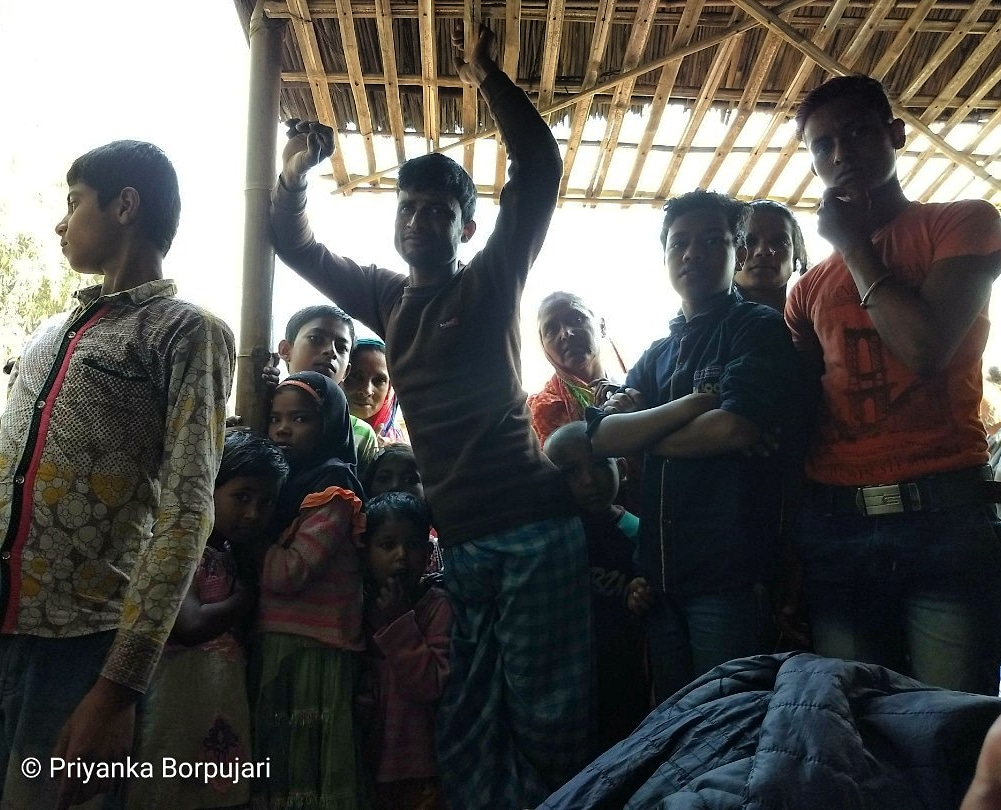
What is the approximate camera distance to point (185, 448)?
1364 millimetres

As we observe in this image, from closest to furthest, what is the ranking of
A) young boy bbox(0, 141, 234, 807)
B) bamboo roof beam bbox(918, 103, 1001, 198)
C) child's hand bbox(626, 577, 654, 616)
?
young boy bbox(0, 141, 234, 807) → child's hand bbox(626, 577, 654, 616) → bamboo roof beam bbox(918, 103, 1001, 198)

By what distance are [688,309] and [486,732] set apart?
1231mm

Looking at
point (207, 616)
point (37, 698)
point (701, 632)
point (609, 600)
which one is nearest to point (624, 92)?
point (609, 600)

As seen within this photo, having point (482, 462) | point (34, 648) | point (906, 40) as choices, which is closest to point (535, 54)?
point (906, 40)

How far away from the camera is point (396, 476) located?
220 cm

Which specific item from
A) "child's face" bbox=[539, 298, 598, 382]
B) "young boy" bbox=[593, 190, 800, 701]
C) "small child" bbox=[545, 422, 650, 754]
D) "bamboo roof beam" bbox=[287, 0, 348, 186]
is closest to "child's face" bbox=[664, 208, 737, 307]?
"young boy" bbox=[593, 190, 800, 701]

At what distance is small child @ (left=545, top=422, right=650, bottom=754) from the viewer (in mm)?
1862

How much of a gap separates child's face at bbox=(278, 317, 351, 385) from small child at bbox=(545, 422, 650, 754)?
95cm

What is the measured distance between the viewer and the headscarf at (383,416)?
9.41ft

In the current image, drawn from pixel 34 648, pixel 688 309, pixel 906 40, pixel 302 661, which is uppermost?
pixel 906 40

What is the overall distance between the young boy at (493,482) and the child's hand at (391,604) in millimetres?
125

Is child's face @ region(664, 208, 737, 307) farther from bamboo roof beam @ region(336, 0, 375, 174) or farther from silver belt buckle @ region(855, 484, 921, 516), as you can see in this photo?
bamboo roof beam @ region(336, 0, 375, 174)

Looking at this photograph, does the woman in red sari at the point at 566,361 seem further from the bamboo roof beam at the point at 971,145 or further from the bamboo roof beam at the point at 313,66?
the bamboo roof beam at the point at 971,145

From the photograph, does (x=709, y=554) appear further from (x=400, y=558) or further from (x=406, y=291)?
(x=406, y=291)
